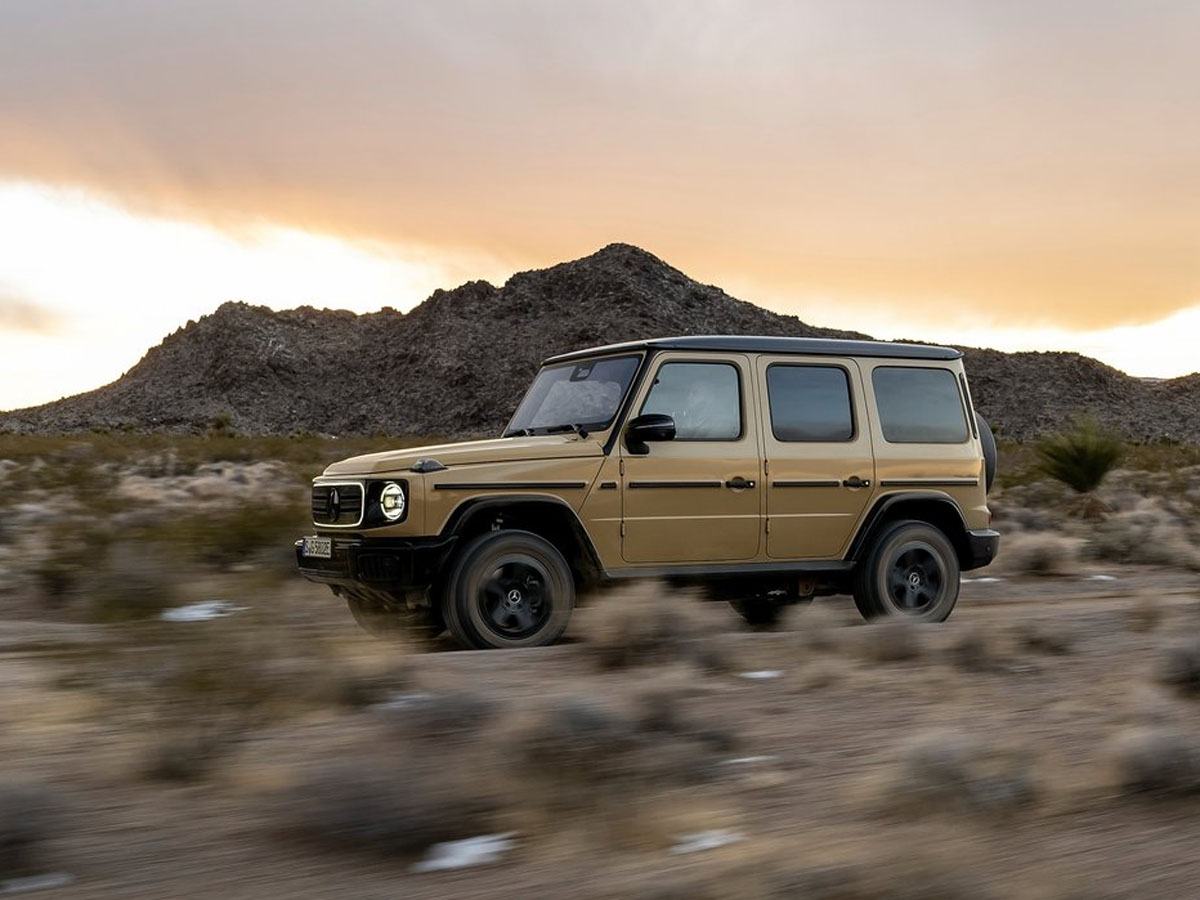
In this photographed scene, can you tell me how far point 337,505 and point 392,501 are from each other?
0.72 m

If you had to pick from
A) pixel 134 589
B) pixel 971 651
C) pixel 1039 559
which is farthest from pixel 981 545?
pixel 134 589

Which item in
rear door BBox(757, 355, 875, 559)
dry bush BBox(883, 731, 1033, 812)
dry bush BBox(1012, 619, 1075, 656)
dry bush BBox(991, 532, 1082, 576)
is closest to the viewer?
dry bush BBox(883, 731, 1033, 812)

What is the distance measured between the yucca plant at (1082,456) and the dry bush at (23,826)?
23.2m

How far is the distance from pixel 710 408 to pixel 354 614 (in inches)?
117

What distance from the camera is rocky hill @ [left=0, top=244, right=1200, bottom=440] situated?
85.6 meters

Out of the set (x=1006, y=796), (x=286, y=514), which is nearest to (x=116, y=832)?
(x=1006, y=796)

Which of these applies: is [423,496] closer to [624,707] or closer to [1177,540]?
[624,707]

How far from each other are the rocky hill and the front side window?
6963 centimetres

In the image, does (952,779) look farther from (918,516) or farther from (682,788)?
(918,516)

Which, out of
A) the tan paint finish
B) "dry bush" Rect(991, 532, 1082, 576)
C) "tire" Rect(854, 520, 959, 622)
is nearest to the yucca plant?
"dry bush" Rect(991, 532, 1082, 576)

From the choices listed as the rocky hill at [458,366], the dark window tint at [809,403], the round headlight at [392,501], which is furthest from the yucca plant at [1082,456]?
the rocky hill at [458,366]

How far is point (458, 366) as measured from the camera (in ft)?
285

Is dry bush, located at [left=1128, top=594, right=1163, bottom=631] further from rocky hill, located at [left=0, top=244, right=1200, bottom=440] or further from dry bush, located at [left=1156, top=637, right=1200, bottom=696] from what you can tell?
rocky hill, located at [left=0, top=244, right=1200, bottom=440]

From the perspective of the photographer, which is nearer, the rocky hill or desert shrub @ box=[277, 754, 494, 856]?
desert shrub @ box=[277, 754, 494, 856]
